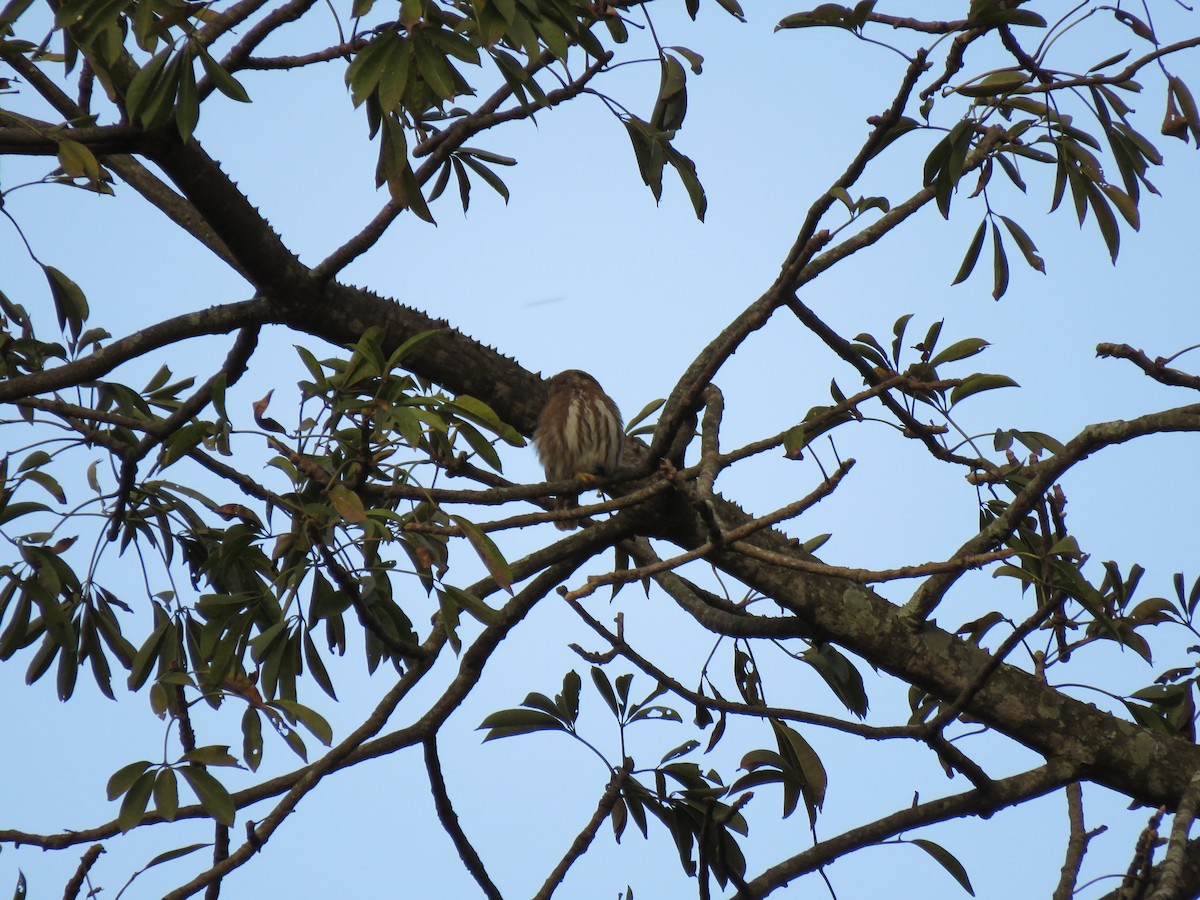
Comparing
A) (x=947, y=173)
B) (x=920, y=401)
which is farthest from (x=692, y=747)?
(x=947, y=173)

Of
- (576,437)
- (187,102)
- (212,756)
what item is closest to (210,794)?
(212,756)

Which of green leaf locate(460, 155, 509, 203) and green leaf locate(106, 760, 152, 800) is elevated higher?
green leaf locate(460, 155, 509, 203)

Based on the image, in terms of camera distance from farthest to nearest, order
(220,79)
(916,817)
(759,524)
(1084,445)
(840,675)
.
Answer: (840,675) → (916,817) → (1084,445) → (220,79) → (759,524)

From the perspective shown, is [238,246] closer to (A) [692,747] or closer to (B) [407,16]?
(B) [407,16]

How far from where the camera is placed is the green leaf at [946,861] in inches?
143

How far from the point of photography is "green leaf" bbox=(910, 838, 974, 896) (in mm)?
3621

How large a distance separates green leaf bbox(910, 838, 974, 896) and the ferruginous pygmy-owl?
165 cm

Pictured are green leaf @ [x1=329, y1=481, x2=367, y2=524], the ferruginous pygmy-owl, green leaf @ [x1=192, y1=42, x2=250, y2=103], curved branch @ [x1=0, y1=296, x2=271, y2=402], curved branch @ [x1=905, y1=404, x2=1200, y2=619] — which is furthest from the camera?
the ferruginous pygmy-owl

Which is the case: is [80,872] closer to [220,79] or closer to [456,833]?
[456,833]

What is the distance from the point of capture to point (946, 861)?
11.9ft

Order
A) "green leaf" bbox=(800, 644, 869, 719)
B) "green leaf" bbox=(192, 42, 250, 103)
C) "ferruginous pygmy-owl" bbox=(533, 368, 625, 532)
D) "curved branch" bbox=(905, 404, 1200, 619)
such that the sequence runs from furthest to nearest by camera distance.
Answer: "ferruginous pygmy-owl" bbox=(533, 368, 625, 532)
"green leaf" bbox=(800, 644, 869, 719)
"curved branch" bbox=(905, 404, 1200, 619)
"green leaf" bbox=(192, 42, 250, 103)

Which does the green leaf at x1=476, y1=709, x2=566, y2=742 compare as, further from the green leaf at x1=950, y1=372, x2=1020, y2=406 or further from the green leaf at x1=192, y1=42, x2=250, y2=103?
the green leaf at x1=192, y1=42, x2=250, y2=103

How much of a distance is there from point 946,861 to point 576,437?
77.3 inches

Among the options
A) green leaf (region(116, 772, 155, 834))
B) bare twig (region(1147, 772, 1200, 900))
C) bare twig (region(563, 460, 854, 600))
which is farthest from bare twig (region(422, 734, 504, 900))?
bare twig (region(1147, 772, 1200, 900))
